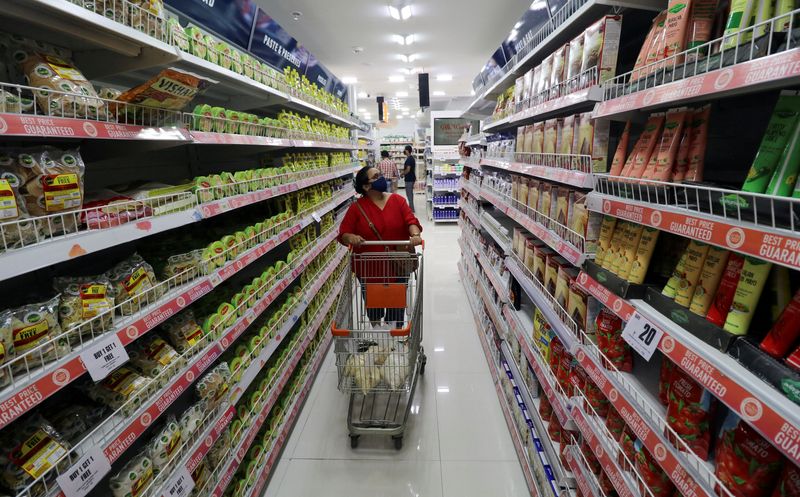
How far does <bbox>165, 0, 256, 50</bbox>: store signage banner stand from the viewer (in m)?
2.16

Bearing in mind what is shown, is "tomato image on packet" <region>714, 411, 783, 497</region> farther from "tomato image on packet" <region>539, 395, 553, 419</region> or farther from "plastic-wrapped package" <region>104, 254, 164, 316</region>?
"plastic-wrapped package" <region>104, 254, 164, 316</region>

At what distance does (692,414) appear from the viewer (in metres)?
1.04

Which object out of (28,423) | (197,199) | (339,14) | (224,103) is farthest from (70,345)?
(339,14)

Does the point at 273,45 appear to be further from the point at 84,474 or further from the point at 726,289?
the point at 726,289

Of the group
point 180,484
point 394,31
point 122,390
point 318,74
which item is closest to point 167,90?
point 122,390

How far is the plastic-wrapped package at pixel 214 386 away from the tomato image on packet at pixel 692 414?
1657 mm

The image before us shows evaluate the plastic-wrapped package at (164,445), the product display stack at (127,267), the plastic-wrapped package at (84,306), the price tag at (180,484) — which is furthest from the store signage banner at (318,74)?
the price tag at (180,484)

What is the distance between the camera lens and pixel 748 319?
0.89 meters

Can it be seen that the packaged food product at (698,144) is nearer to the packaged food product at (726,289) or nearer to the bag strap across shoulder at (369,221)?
the packaged food product at (726,289)

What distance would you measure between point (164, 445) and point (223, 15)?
7.76 feet

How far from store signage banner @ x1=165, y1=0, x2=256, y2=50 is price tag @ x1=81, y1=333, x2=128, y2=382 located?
1.79m

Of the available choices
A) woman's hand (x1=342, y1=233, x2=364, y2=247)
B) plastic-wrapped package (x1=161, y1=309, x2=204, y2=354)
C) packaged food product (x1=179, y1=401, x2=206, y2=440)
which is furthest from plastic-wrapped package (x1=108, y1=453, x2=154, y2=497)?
woman's hand (x1=342, y1=233, x2=364, y2=247)

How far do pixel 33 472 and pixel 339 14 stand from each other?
6.45 m

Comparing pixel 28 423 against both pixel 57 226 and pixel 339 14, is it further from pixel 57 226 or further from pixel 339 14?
pixel 339 14
